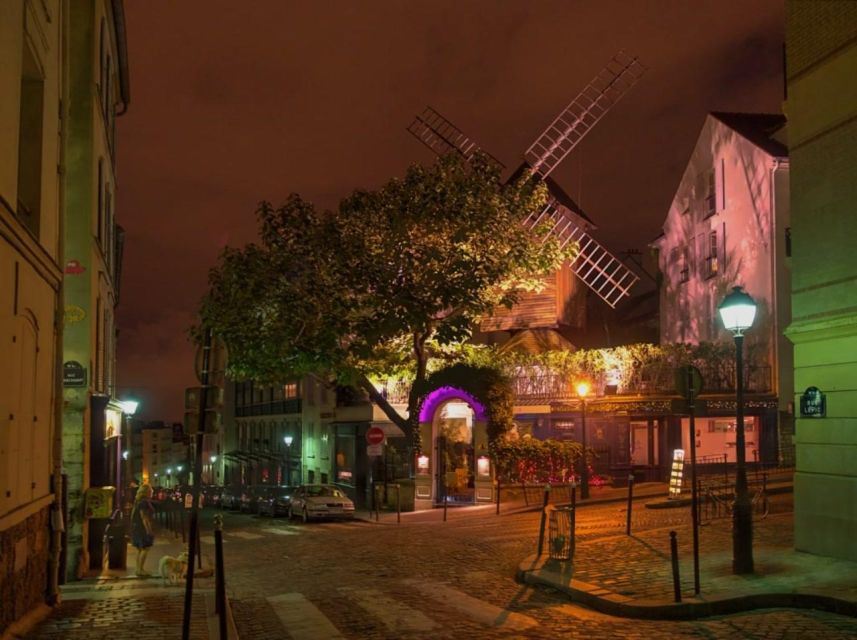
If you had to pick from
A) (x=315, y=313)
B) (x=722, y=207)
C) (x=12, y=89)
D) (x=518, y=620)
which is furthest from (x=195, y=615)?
(x=722, y=207)

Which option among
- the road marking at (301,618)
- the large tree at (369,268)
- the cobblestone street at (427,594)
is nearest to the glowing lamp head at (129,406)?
the large tree at (369,268)

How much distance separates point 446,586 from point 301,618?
3.19m

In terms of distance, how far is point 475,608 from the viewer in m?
12.7

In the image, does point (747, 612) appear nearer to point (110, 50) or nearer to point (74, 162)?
point (74, 162)

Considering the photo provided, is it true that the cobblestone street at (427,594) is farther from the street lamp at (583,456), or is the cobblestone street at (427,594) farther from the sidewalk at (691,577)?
the street lamp at (583,456)

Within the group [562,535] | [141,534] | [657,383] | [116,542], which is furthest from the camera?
[657,383]

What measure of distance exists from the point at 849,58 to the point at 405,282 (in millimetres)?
16596

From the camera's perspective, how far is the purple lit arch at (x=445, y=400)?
3047 cm

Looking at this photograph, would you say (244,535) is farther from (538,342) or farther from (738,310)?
(538,342)

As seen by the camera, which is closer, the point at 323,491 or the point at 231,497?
the point at 323,491

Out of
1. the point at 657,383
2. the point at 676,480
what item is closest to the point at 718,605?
the point at 676,480

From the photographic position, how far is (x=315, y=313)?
28.2 m

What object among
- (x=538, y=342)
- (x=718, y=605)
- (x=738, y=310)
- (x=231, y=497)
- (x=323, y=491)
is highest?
(x=538, y=342)

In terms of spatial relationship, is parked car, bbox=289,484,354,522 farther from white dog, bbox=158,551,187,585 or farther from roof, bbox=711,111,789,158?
roof, bbox=711,111,789,158
